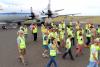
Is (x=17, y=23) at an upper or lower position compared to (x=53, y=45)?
lower

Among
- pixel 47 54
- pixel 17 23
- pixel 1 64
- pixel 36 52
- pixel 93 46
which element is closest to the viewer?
pixel 93 46

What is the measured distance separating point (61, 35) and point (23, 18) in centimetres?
2724

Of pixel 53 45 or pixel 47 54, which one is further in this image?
pixel 47 54

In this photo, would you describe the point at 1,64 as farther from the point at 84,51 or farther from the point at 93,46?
the point at 84,51

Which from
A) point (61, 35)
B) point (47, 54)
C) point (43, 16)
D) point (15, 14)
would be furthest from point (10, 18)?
point (47, 54)

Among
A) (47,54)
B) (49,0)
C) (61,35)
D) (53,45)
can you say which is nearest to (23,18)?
(49,0)

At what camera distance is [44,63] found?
1611 centimetres

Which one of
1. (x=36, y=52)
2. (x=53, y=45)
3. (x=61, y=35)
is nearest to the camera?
(x=53, y=45)

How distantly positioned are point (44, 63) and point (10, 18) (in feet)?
99.2

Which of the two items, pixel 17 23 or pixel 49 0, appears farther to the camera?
pixel 49 0

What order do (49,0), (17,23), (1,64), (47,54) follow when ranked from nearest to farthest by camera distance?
(1,64) → (47,54) → (17,23) → (49,0)

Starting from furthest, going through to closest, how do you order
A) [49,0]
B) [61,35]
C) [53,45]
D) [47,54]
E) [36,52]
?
1. [49,0]
2. [61,35]
3. [36,52]
4. [47,54]
5. [53,45]

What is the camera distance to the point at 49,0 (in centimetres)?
6072

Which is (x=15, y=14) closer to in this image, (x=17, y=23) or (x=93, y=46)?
(x=17, y=23)
